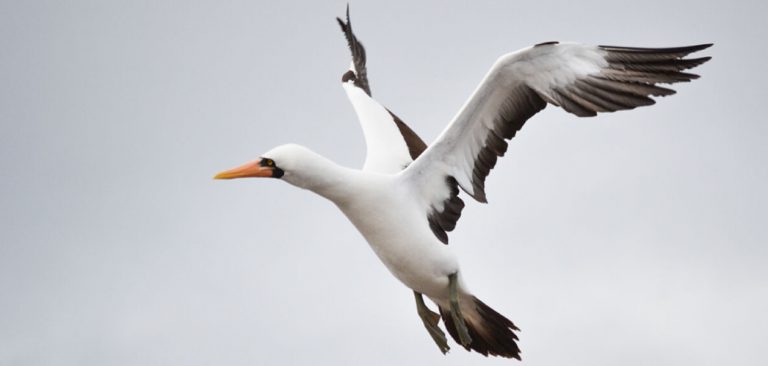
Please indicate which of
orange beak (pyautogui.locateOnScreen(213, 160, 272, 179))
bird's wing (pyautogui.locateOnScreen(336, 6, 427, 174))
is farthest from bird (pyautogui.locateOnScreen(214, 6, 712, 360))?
bird's wing (pyautogui.locateOnScreen(336, 6, 427, 174))

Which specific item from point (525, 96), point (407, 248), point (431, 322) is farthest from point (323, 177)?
point (431, 322)

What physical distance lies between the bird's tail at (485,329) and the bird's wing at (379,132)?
2.14 meters

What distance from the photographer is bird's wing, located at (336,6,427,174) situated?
1497 centimetres

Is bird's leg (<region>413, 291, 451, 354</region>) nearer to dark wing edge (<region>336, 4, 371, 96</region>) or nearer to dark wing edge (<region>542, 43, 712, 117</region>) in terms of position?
dark wing edge (<region>542, 43, 712, 117</region>)

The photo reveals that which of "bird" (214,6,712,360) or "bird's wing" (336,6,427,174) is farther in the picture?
"bird's wing" (336,6,427,174)

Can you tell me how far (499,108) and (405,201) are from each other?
56.3 inches

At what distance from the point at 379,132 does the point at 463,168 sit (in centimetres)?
258

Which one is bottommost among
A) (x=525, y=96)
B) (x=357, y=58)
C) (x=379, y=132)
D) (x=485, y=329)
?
(x=485, y=329)

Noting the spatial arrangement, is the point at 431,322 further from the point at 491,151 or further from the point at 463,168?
the point at 491,151

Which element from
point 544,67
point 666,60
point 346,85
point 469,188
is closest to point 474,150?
point 469,188

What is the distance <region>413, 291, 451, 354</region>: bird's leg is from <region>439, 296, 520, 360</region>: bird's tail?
0.12 m

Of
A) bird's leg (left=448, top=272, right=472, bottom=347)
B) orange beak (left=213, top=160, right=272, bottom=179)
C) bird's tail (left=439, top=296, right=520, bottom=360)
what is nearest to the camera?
orange beak (left=213, top=160, right=272, bottom=179)

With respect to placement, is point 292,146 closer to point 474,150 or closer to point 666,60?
point 474,150

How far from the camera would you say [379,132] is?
1562 cm
